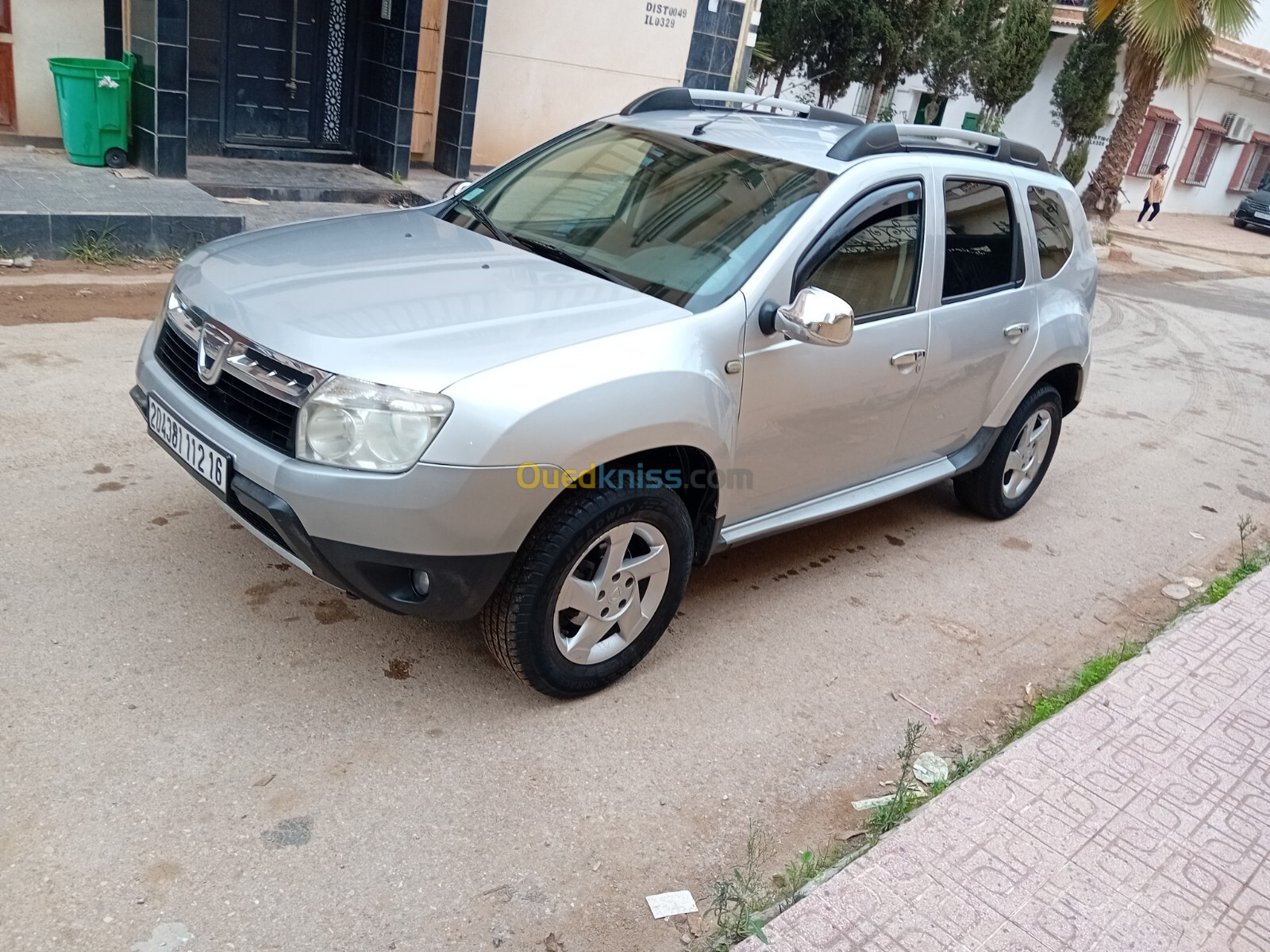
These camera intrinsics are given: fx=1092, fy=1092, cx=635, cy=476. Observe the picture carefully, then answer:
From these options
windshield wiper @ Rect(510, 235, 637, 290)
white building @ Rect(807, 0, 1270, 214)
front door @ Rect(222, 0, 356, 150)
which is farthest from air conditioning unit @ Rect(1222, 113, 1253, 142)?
windshield wiper @ Rect(510, 235, 637, 290)

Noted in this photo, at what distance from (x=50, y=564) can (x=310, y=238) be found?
4.71 ft

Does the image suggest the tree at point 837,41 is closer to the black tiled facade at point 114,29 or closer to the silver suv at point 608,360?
the black tiled facade at point 114,29

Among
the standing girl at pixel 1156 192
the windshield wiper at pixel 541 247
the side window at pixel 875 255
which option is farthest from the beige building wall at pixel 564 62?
the standing girl at pixel 1156 192

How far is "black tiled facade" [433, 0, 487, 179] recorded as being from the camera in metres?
10.8

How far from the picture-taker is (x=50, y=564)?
3.76m

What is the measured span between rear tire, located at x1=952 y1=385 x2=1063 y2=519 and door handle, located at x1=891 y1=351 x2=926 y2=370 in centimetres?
112

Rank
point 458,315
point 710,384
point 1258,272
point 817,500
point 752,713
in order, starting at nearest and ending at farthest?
point 458,315 < point 710,384 < point 752,713 < point 817,500 < point 1258,272

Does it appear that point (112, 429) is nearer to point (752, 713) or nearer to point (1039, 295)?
point (752, 713)

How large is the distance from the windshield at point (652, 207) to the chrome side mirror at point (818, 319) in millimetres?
221

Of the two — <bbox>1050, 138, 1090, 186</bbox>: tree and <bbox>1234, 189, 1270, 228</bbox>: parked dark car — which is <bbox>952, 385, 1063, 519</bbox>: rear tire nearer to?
<bbox>1050, 138, 1090, 186</bbox>: tree

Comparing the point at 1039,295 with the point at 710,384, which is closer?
the point at 710,384

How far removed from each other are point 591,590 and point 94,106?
7719 millimetres

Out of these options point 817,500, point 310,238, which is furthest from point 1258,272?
point 310,238

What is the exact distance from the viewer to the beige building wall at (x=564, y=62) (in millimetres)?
11539
